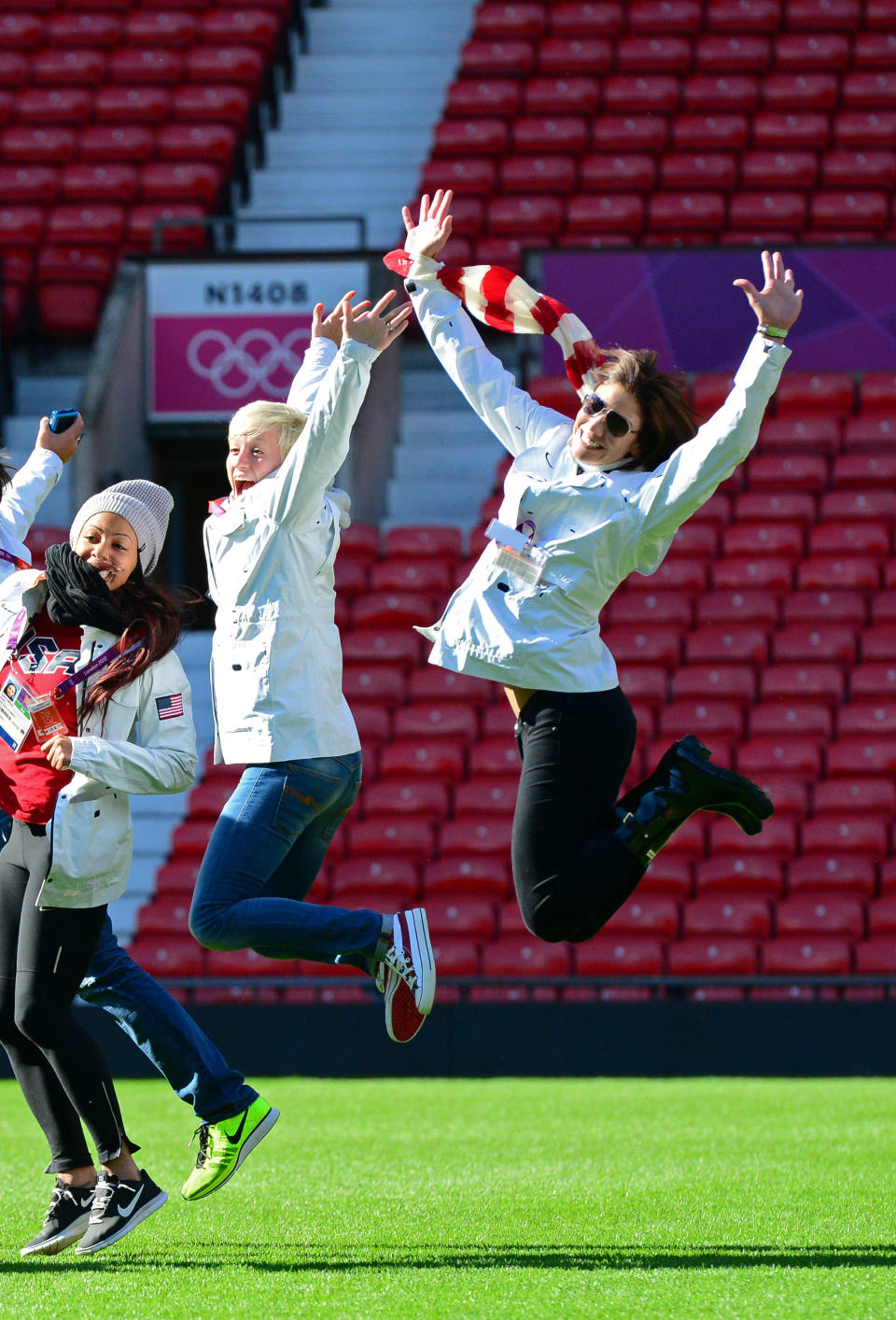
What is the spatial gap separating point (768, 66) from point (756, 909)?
25.0 ft

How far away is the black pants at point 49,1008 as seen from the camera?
13.1 feet

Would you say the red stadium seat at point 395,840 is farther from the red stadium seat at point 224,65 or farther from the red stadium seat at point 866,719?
the red stadium seat at point 224,65

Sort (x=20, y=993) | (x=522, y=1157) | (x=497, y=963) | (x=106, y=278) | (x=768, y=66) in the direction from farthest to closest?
(x=768, y=66) → (x=106, y=278) → (x=497, y=963) → (x=522, y=1157) → (x=20, y=993)

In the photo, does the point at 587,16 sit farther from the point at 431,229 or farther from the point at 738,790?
the point at 738,790

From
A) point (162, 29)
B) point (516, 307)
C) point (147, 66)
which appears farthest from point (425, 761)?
point (162, 29)

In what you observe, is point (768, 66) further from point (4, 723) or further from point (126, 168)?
point (4, 723)

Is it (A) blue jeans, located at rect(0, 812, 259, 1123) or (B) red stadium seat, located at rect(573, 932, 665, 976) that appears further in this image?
(B) red stadium seat, located at rect(573, 932, 665, 976)

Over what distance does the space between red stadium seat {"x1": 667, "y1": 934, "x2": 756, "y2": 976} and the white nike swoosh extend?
5.07 metres

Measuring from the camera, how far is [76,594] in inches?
161

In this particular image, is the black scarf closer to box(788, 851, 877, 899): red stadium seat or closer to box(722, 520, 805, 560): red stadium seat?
box(788, 851, 877, 899): red stadium seat

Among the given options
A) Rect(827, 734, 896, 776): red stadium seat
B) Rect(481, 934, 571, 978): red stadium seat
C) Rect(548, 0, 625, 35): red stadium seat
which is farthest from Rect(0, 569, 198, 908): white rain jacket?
Rect(548, 0, 625, 35): red stadium seat

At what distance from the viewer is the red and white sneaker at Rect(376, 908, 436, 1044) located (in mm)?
4074

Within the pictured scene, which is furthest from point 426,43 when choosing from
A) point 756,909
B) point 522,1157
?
point 522,1157

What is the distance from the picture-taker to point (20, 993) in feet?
13.1
